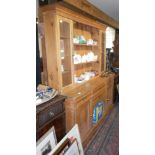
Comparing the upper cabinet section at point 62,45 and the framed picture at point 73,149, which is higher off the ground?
the upper cabinet section at point 62,45

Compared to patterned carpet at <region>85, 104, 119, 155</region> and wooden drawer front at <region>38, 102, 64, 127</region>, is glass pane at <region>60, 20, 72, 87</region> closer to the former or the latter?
wooden drawer front at <region>38, 102, 64, 127</region>

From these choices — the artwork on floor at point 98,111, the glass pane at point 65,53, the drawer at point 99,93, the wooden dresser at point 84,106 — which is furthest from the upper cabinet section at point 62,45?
the artwork on floor at point 98,111

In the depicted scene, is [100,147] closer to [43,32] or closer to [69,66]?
[69,66]

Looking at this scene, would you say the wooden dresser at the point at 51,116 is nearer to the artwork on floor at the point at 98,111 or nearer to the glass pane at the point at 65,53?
the glass pane at the point at 65,53

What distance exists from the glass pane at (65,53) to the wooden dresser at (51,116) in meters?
0.39

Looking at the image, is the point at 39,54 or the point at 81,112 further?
the point at 81,112

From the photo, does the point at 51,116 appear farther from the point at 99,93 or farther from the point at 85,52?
the point at 85,52

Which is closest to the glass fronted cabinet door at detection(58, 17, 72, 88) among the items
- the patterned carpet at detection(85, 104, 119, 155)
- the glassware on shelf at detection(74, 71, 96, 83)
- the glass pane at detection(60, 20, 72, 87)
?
the glass pane at detection(60, 20, 72, 87)

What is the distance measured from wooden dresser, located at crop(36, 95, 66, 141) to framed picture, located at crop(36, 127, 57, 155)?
5 cm

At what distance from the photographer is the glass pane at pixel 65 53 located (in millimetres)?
2219
